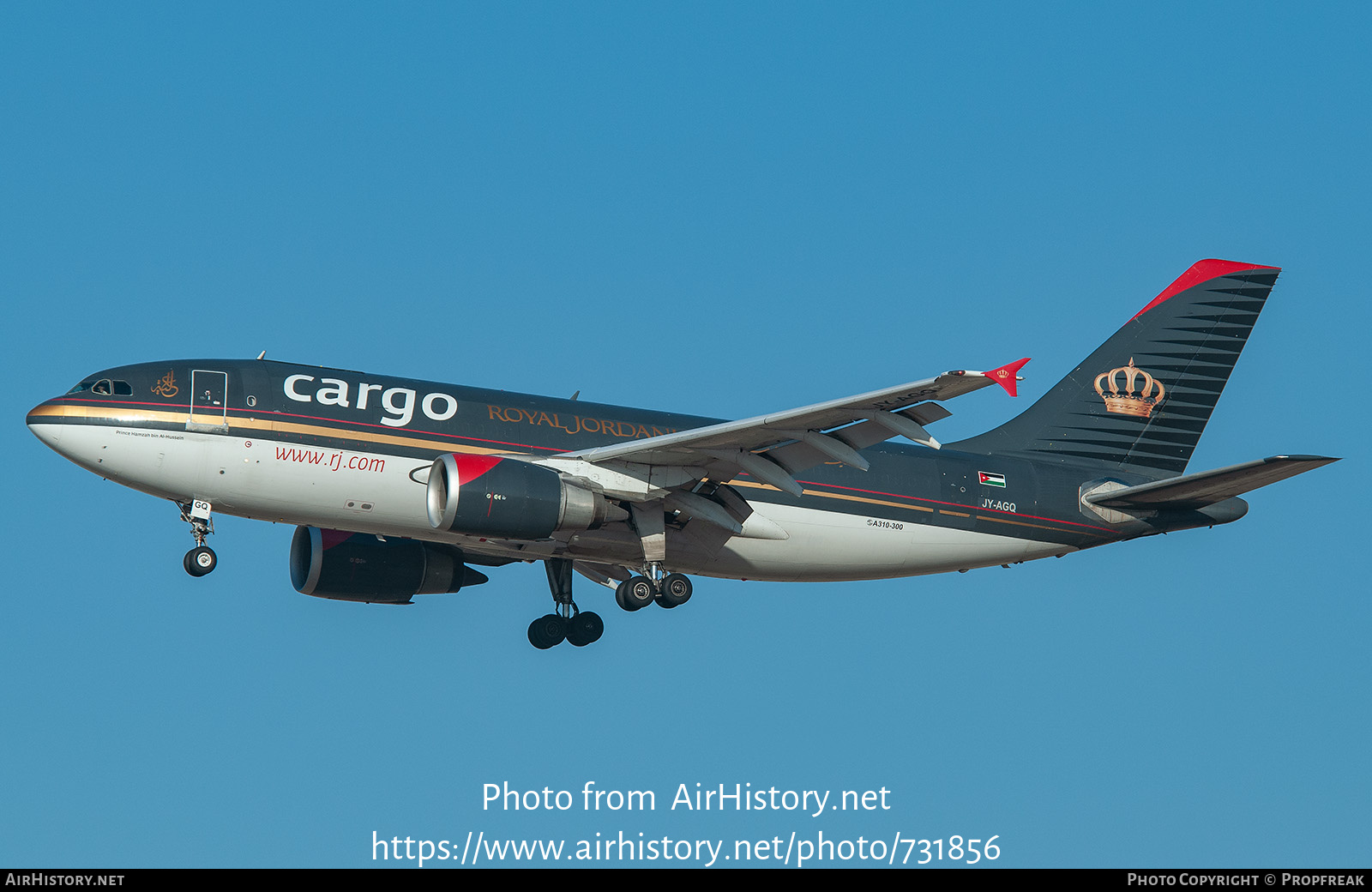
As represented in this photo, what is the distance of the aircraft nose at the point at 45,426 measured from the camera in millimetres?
29734

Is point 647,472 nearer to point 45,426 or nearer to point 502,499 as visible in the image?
point 502,499

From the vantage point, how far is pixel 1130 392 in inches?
1468

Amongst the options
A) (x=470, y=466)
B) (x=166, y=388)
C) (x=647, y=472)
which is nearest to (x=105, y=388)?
(x=166, y=388)

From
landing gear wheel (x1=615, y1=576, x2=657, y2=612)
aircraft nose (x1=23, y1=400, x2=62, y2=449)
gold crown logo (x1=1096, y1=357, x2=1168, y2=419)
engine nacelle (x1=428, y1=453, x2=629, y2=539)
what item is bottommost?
landing gear wheel (x1=615, y1=576, x2=657, y2=612)

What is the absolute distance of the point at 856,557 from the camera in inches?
1319

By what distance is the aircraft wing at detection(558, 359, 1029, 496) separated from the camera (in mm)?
26641

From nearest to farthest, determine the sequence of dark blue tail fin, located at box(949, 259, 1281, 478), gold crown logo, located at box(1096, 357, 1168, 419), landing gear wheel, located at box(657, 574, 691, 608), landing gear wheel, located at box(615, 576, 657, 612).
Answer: landing gear wheel, located at box(615, 576, 657, 612) < landing gear wheel, located at box(657, 574, 691, 608) < dark blue tail fin, located at box(949, 259, 1281, 478) < gold crown logo, located at box(1096, 357, 1168, 419)

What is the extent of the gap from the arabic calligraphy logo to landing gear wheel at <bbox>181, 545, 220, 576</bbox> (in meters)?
2.85

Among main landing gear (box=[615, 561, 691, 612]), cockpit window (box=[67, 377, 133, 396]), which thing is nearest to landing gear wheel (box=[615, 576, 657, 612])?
main landing gear (box=[615, 561, 691, 612])

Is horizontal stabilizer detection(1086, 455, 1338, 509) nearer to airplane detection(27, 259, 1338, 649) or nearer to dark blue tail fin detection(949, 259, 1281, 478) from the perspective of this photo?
airplane detection(27, 259, 1338, 649)

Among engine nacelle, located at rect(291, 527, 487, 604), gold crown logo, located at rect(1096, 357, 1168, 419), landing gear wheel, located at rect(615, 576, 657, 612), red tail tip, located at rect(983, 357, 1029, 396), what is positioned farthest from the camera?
gold crown logo, located at rect(1096, 357, 1168, 419)

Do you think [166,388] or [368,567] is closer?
[166,388]

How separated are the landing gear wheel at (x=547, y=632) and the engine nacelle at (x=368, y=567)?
209cm

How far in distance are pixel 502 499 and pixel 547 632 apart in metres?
6.82
